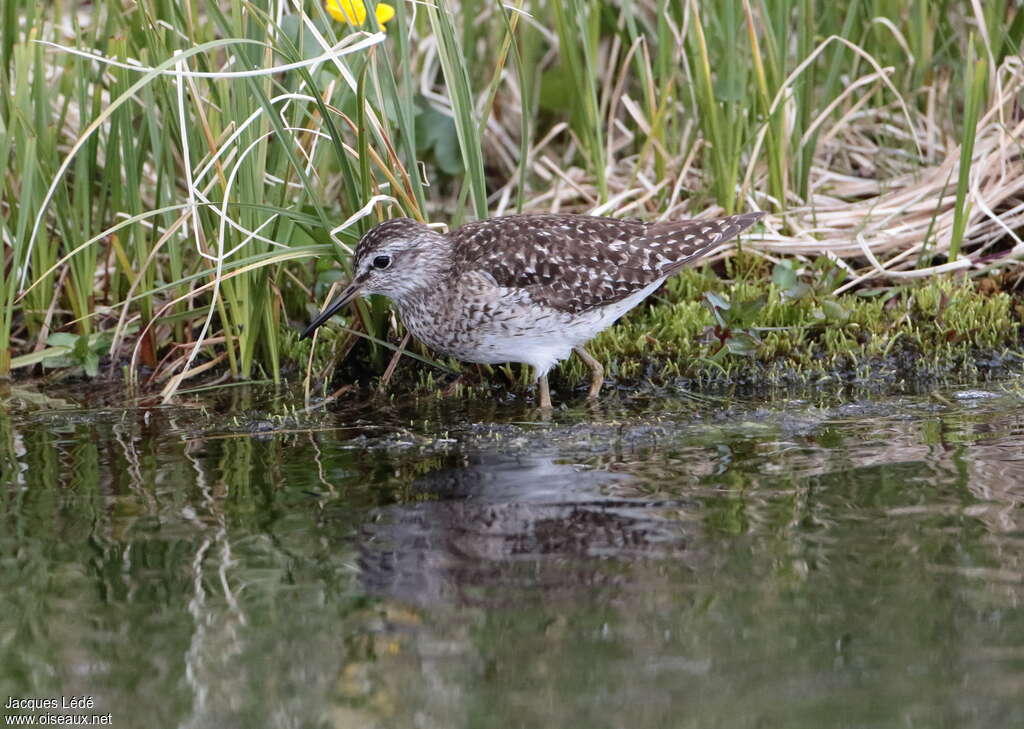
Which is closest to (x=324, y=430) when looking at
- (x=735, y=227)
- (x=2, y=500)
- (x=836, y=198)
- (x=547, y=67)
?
(x=2, y=500)

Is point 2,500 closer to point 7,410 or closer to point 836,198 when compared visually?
point 7,410

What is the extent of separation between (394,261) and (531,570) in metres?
2.58

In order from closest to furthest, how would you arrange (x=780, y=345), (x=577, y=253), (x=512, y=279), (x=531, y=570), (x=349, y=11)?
(x=531, y=570)
(x=349, y=11)
(x=512, y=279)
(x=577, y=253)
(x=780, y=345)

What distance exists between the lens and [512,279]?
6.45 metres

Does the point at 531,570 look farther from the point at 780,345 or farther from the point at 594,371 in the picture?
the point at 780,345

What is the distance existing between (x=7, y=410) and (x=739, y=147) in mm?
4215

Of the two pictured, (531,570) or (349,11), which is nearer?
(531,570)

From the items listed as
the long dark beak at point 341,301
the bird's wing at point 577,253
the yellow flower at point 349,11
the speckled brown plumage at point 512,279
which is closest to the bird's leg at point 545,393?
the speckled brown plumage at point 512,279

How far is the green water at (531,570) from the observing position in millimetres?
3293

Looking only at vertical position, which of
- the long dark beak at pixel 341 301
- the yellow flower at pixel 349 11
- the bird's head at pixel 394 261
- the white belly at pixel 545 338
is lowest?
the white belly at pixel 545 338

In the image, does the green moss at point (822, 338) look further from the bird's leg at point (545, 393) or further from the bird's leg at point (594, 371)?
the bird's leg at point (545, 393)

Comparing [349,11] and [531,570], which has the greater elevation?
[349,11]

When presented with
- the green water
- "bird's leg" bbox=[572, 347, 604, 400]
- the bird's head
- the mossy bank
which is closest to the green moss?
the mossy bank

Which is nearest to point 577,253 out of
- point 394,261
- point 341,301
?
point 394,261
